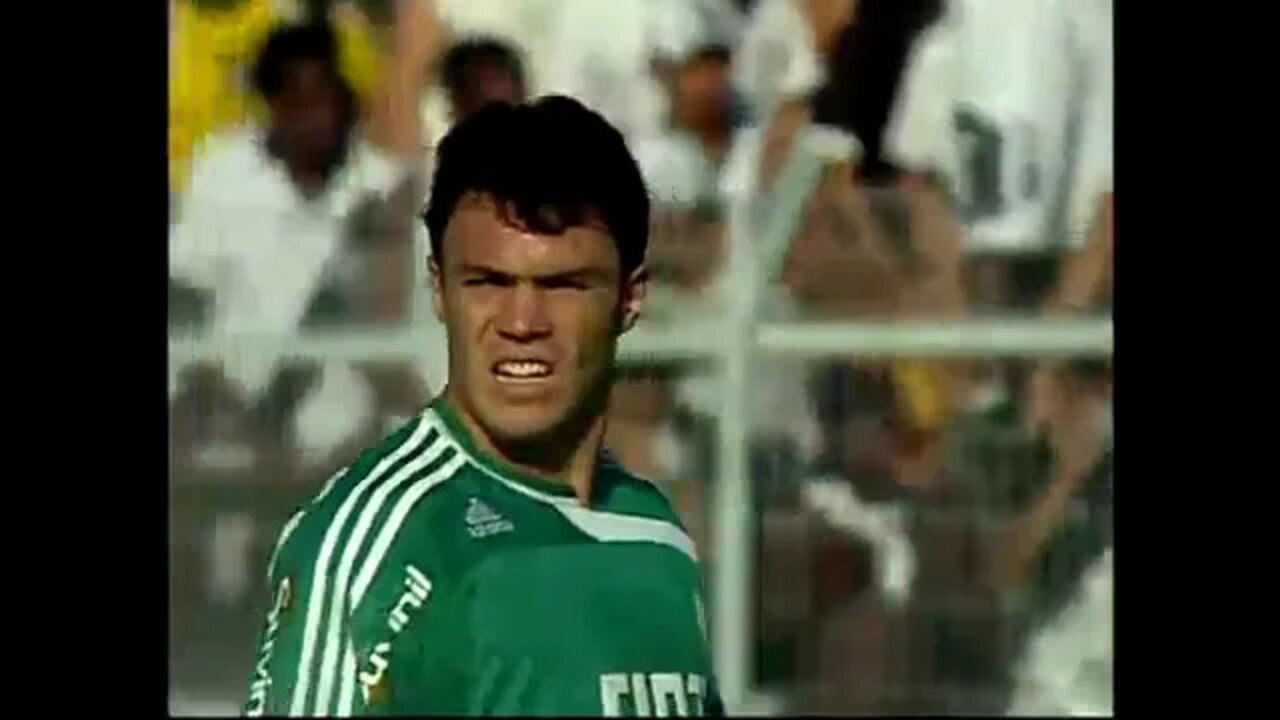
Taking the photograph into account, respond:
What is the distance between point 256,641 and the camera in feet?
9.39

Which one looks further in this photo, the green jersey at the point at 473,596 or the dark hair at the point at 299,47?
the dark hair at the point at 299,47

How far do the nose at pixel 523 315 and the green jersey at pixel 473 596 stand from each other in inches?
5.0

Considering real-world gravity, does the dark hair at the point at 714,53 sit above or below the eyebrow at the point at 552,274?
above

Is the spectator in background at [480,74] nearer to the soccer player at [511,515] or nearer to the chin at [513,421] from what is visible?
the soccer player at [511,515]

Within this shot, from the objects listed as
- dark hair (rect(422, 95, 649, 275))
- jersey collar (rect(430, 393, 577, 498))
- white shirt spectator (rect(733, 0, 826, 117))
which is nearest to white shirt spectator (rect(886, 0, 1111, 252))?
white shirt spectator (rect(733, 0, 826, 117))

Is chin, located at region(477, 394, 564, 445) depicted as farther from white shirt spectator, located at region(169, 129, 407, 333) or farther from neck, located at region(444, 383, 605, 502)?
white shirt spectator, located at region(169, 129, 407, 333)

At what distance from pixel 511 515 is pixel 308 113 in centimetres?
55

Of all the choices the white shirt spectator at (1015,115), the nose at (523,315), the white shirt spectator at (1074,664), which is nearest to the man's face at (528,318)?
the nose at (523,315)

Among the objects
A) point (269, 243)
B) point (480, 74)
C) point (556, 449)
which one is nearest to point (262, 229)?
point (269, 243)

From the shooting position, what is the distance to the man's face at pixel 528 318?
110 inches

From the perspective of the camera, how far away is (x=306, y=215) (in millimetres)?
2887

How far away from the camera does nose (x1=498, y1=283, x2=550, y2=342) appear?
280cm

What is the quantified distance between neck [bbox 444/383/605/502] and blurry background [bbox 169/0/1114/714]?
0.11ft
